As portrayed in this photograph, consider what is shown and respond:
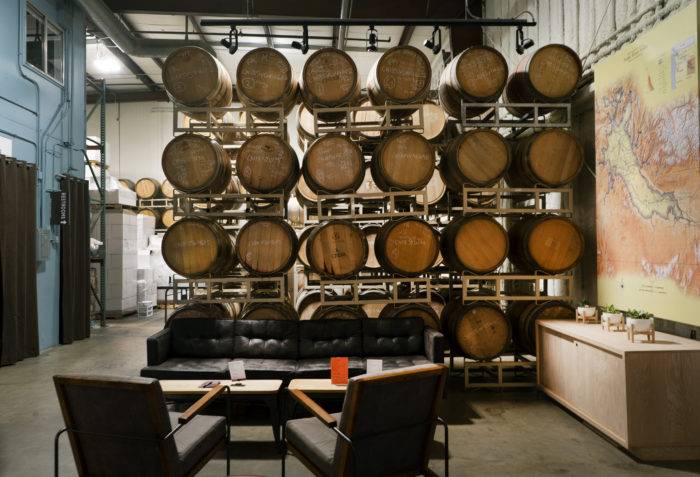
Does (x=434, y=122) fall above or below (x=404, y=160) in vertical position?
above

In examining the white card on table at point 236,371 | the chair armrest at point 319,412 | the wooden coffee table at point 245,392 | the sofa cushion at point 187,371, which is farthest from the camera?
the sofa cushion at point 187,371

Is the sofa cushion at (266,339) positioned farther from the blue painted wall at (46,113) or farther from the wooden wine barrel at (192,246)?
the blue painted wall at (46,113)

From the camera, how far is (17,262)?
6418mm

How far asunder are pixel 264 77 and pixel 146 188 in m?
10.3

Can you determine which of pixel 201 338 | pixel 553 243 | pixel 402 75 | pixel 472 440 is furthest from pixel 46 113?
pixel 472 440

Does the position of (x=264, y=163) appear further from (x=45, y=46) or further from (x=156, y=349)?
(x=45, y=46)

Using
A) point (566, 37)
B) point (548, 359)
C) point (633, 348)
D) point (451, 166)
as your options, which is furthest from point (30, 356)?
point (566, 37)

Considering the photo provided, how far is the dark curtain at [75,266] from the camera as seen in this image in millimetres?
7617

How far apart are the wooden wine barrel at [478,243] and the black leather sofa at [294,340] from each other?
79 centimetres

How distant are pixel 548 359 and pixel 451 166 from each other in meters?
2.08

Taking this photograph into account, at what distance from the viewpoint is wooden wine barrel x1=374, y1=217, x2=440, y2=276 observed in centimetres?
492

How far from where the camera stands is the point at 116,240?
10211 millimetres

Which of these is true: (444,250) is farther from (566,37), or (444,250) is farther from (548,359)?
(566,37)

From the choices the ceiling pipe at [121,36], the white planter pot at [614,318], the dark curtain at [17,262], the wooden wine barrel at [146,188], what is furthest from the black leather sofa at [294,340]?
the wooden wine barrel at [146,188]
